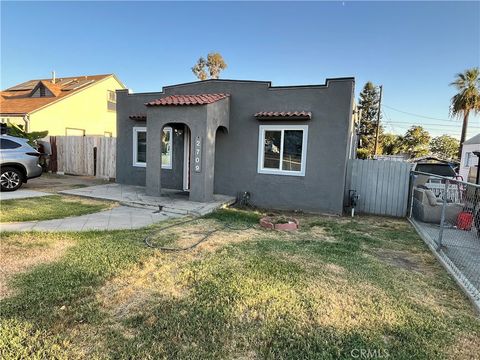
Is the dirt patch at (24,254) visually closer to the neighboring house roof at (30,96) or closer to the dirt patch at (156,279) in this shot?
the dirt patch at (156,279)

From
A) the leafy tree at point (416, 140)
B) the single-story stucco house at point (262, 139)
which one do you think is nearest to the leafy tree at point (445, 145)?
the leafy tree at point (416, 140)

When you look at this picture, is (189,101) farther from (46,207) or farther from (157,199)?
(46,207)

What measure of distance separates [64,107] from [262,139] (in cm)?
1884

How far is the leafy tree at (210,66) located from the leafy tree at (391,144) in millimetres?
32104

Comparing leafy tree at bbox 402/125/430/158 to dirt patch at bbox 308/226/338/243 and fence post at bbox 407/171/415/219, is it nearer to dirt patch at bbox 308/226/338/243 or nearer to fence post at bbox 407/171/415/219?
fence post at bbox 407/171/415/219

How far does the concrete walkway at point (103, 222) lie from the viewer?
5961 millimetres

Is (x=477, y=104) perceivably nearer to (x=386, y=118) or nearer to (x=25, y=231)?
(x=386, y=118)

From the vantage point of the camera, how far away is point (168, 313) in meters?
3.08

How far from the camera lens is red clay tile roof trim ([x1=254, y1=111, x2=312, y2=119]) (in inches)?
346

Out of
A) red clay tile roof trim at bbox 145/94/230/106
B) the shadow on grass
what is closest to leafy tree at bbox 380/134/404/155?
red clay tile roof trim at bbox 145/94/230/106

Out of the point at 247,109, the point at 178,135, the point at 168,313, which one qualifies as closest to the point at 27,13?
the point at 178,135

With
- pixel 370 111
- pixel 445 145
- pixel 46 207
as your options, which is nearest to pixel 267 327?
pixel 46 207

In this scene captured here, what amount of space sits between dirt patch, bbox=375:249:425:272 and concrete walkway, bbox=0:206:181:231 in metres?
4.98

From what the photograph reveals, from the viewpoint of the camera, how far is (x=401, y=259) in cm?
526
